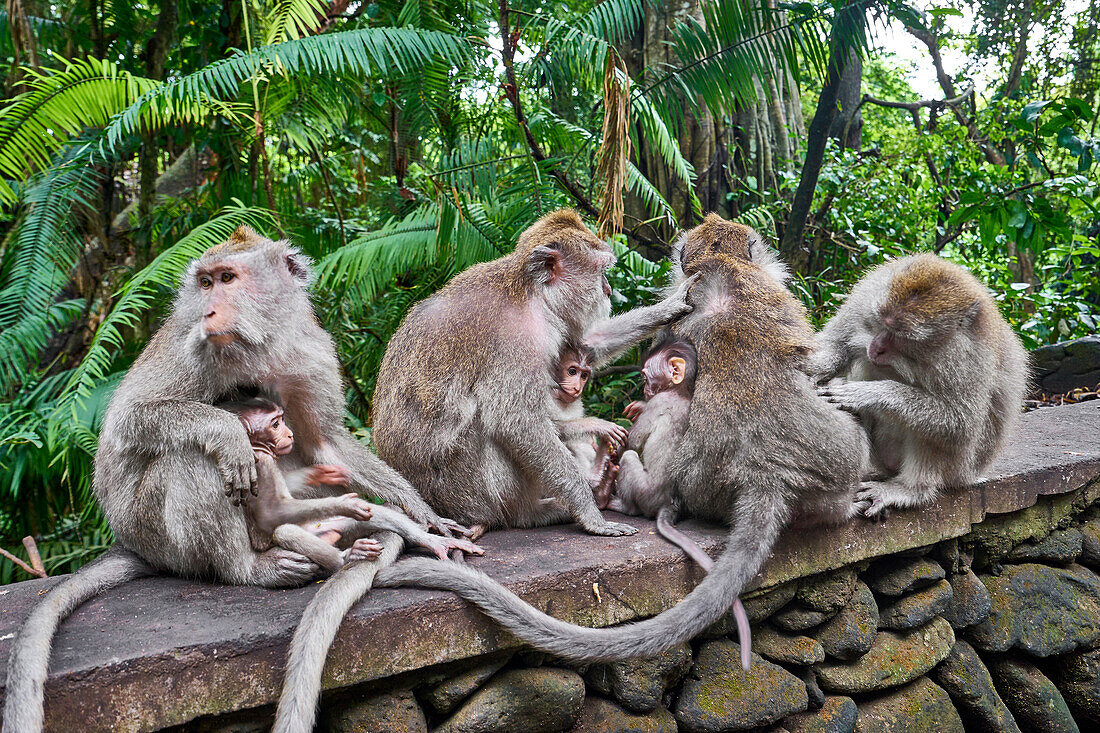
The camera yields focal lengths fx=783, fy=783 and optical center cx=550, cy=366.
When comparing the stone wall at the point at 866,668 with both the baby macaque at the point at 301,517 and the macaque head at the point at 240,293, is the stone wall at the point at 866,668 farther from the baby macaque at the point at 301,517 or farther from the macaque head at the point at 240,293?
the macaque head at the point at 240,293

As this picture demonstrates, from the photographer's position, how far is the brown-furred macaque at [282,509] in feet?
8.07

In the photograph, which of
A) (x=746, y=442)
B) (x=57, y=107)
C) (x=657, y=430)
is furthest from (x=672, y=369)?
(x=57, y=107)

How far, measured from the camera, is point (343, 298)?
6078mm

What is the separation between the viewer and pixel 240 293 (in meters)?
2.54

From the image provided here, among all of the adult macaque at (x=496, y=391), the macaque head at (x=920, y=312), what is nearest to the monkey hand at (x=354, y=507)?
the adult macaque at (x=496, y=391)

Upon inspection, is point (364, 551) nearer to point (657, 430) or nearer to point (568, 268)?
point (657, 430)

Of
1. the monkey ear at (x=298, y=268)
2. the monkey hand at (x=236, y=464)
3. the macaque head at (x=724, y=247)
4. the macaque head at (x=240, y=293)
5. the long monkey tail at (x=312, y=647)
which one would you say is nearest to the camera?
the long monkey tail at (x=312, y=647)

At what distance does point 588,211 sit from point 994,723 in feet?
13.5

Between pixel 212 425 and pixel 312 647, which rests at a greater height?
pixel 212 425

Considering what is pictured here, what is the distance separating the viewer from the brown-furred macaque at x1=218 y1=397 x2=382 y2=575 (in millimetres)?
2459

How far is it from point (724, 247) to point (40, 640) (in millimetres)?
2759

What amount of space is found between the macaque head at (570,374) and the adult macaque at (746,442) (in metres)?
0.45

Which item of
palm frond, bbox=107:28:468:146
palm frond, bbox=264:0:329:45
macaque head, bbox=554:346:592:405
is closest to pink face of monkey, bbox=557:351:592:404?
macaque head, bbox=554:346:592:405

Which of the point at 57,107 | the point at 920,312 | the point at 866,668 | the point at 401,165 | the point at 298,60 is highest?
the point at 298,60
